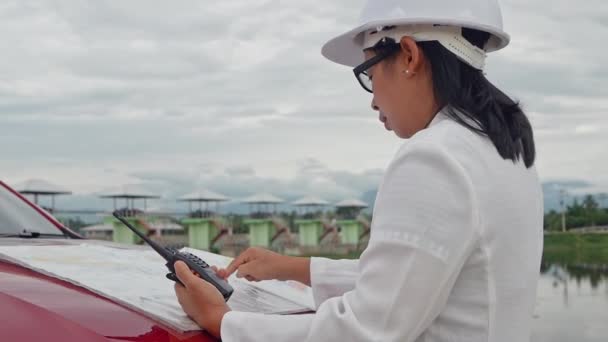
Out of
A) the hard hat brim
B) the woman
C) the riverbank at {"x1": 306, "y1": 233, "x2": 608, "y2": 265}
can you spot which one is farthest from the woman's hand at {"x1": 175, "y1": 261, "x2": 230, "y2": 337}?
the riverbank at {"x1": 306, "y1": 233, "x2": 608, "y2": 265}

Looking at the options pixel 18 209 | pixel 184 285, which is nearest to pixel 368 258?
pixel 184 285

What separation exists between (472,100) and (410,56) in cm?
14

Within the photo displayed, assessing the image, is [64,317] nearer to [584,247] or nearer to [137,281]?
[137,281]

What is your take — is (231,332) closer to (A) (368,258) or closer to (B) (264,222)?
(A) (368,258)

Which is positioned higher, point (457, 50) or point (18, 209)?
point (457, 50)

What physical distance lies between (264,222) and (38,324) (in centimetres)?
2636

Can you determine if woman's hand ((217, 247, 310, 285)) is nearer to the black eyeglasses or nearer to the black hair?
the black eyeglasses

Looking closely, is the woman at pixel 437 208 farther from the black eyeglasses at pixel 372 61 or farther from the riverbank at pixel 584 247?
the riverbank at pixel 584 247

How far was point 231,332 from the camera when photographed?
143cm

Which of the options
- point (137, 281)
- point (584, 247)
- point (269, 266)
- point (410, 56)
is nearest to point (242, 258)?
point (269, 266)

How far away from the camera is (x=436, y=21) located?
4.73 ft

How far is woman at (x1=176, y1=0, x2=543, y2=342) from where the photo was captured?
128 centimetres

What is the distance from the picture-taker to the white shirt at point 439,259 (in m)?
1.28

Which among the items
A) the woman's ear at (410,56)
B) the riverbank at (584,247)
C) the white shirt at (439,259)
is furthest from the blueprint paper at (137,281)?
the riverbank at (584,247)
